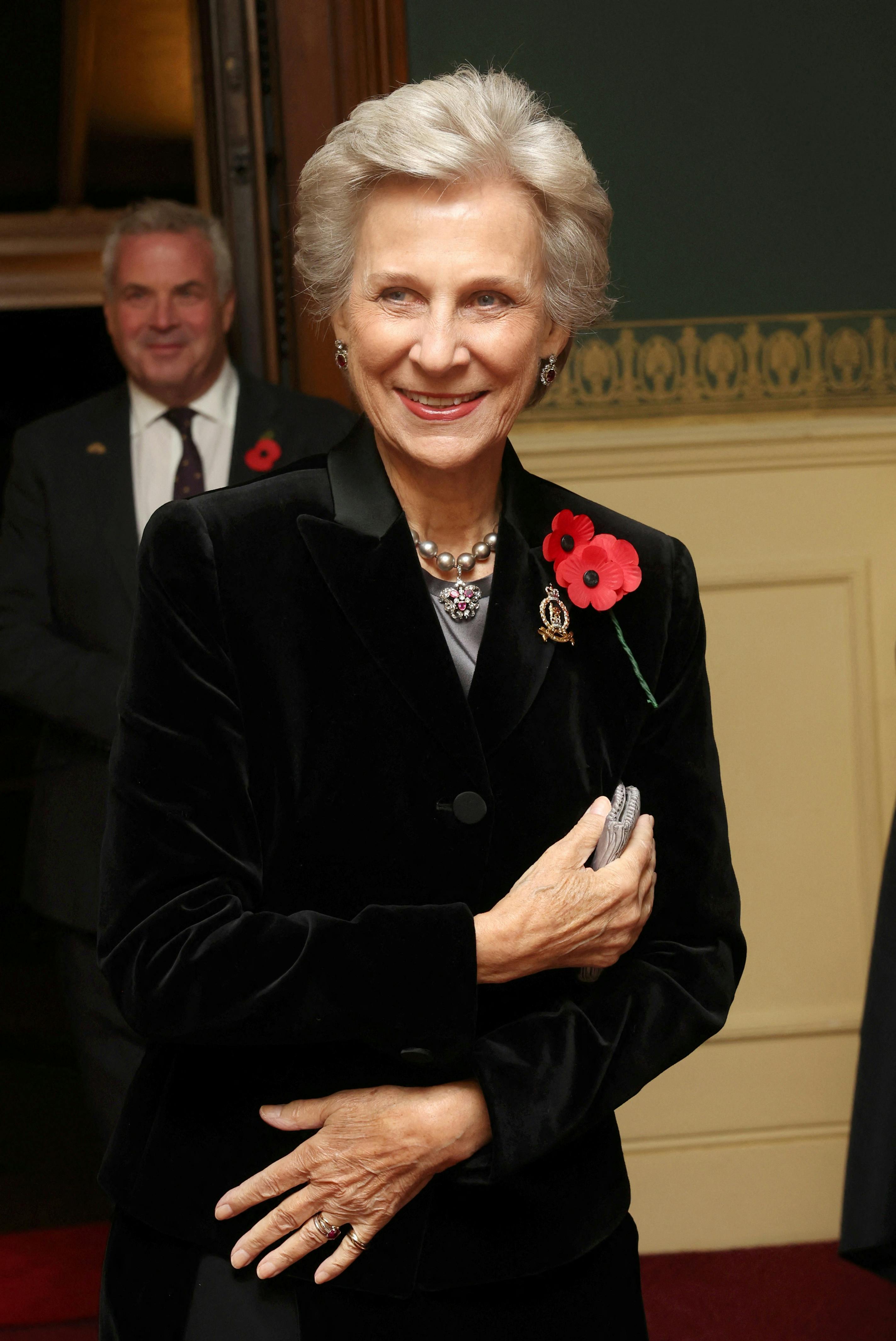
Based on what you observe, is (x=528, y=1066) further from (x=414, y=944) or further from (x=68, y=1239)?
(x=68, y=1239)

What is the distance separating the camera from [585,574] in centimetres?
132

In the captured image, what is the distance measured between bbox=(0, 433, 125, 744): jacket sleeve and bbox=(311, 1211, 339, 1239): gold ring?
1.42 metres

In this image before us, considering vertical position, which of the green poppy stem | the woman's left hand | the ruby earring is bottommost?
the woman's left hand

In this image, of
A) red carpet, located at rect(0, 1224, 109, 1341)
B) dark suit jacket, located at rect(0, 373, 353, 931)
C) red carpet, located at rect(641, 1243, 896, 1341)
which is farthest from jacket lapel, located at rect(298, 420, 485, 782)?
red carpet, located at rect(0, 1224, 109, 1341)

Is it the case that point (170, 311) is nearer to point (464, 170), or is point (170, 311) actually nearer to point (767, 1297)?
point (464, 170)

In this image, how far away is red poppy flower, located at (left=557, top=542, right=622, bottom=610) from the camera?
130cm

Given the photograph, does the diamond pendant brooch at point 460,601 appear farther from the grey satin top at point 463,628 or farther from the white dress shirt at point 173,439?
the white dress shirt at point 173,439

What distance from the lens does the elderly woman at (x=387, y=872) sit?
3.74 ft

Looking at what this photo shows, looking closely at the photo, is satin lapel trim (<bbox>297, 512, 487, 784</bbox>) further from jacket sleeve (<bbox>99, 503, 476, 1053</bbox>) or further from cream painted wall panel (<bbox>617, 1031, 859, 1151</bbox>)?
cream painted wall panel (<bbox>617, 1031, 859, 1151</bbox>)

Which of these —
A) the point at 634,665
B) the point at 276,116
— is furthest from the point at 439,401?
the point at 276,116

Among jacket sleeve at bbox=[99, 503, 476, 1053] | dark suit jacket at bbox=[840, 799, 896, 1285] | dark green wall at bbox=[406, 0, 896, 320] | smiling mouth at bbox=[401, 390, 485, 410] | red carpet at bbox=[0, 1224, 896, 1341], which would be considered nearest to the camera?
jacket sleeve at bbox=[99, 503, 476, 1053]

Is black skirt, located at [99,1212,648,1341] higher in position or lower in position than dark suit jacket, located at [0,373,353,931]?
lower

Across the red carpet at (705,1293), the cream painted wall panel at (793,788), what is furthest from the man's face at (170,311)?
the red carpet at (705,1293)

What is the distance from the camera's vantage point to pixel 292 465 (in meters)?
1.35
